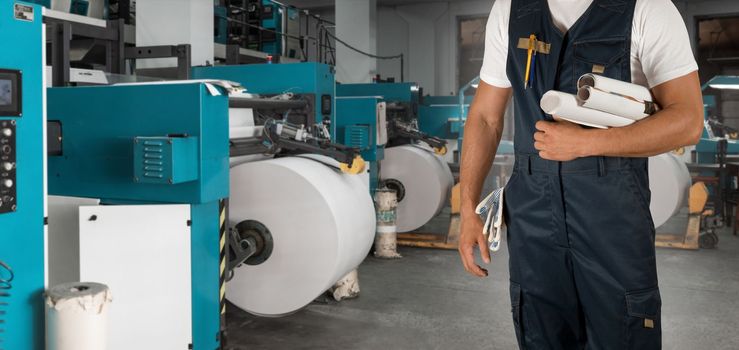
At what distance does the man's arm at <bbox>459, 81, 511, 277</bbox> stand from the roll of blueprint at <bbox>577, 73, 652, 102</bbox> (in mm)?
412

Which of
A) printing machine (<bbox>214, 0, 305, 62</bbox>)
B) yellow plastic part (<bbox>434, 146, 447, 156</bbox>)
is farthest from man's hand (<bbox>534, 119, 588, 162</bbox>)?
printing machine (<bbox>214, 0, 305, 62</bbox>)

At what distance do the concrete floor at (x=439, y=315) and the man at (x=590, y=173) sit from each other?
187cm

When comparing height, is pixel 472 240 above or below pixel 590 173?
below

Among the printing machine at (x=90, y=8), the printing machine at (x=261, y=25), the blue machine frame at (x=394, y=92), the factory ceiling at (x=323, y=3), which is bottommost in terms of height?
the blue machine frame at (x=394, y=92)

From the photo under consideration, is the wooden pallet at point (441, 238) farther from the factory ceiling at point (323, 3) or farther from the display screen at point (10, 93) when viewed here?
the factory ceiling at point (323, 3)

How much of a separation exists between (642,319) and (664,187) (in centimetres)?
479

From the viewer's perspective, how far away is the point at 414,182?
6207mm

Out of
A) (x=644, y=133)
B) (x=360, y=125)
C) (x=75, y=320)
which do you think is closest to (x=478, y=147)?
Answer: (x=644, y=133)

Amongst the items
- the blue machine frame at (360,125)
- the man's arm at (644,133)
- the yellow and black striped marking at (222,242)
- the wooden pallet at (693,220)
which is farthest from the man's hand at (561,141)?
the wooden pallet at (693,220)

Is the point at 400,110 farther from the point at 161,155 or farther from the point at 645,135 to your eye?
the point at 645,135

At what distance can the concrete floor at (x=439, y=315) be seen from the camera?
11.6ft

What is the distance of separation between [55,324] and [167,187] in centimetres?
94

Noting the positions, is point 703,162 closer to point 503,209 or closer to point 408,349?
point 408,349

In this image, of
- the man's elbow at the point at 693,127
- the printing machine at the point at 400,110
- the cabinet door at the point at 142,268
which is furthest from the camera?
the printing machine at the point at 400,110
